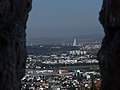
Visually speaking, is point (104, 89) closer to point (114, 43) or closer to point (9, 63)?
point (114, 43)

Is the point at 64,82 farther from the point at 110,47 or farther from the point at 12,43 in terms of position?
the point at 110,47

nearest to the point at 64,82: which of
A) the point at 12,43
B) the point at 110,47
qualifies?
the point at 12,43

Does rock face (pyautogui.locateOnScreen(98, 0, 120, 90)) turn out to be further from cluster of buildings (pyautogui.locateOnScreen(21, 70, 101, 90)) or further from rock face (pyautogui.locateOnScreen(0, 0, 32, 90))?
cluster of buildings (pyautogui.locateOnScreen(21, 70, 101, 90))

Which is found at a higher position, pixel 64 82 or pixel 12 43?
pixel 12 43

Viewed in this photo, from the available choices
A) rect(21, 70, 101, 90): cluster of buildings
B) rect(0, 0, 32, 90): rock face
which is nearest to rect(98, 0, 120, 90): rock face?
rect(0, 0, 32, 90): rock face

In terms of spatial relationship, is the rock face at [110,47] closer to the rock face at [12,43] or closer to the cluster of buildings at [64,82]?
the rock face at [12,43]

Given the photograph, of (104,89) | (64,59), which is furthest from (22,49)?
(64,59)
